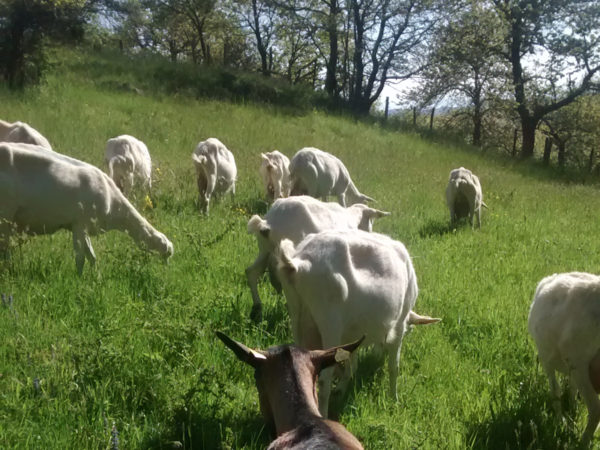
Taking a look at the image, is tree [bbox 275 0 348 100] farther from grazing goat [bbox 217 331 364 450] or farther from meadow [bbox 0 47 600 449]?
grazing goat [bbox 217 331 364 450]

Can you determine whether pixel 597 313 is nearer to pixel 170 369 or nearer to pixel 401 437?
pixel 401 437

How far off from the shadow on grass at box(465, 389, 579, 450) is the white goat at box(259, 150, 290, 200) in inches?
284

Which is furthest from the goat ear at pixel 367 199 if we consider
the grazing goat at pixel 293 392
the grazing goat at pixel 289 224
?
the grazing goat at pixel 293 392

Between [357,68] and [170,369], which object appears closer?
[170,369]

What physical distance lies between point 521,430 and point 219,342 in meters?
2.27

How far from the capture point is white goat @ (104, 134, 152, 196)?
403 inches

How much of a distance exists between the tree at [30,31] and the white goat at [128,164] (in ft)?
22.8

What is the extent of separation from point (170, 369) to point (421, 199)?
10.7m

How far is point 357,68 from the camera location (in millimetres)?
31500

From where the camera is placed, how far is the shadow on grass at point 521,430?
145 inches

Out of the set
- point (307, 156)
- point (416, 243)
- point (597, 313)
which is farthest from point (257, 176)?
point (597, 313)

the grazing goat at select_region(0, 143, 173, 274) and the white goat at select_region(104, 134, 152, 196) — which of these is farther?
the white goat at select_region(104, 134, 152, 196)

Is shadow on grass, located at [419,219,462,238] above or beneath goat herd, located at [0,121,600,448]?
beneath

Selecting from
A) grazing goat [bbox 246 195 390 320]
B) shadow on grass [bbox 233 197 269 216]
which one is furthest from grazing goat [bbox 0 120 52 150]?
grazing goat [bbox 246 195 390 320]
